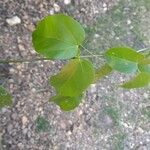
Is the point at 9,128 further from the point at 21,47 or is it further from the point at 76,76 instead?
the point at 76,76

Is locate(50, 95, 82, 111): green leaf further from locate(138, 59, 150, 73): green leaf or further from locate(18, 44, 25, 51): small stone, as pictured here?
locate(18, 44, 25, 51): small stone

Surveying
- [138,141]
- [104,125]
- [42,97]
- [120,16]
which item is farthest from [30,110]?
[120,16]

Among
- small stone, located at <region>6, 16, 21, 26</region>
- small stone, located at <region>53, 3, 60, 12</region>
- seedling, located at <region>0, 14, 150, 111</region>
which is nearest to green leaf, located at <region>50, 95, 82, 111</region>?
seedling, located at <region>0, 14, 150, 111</region>

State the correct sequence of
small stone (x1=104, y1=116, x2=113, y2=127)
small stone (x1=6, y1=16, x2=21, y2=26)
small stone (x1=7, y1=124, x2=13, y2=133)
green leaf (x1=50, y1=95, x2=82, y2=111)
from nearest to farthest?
green leaf (x1=50, y1=95, x2=82, y2=111) → small stone (x1=7, y1=124, x2=13, y2=133) → small stone (x1=6, y1=16, x2=21, y2=26) → small stone (x1=104, y1=116, x2=113, y2=127)

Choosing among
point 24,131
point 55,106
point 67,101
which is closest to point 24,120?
point 24,131

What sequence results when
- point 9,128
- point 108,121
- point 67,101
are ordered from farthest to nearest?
point 108,121
point 9,128
point 67,101

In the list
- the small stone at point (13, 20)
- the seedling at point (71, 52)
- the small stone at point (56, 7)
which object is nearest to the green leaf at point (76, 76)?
the seedling at point (71, 52)
